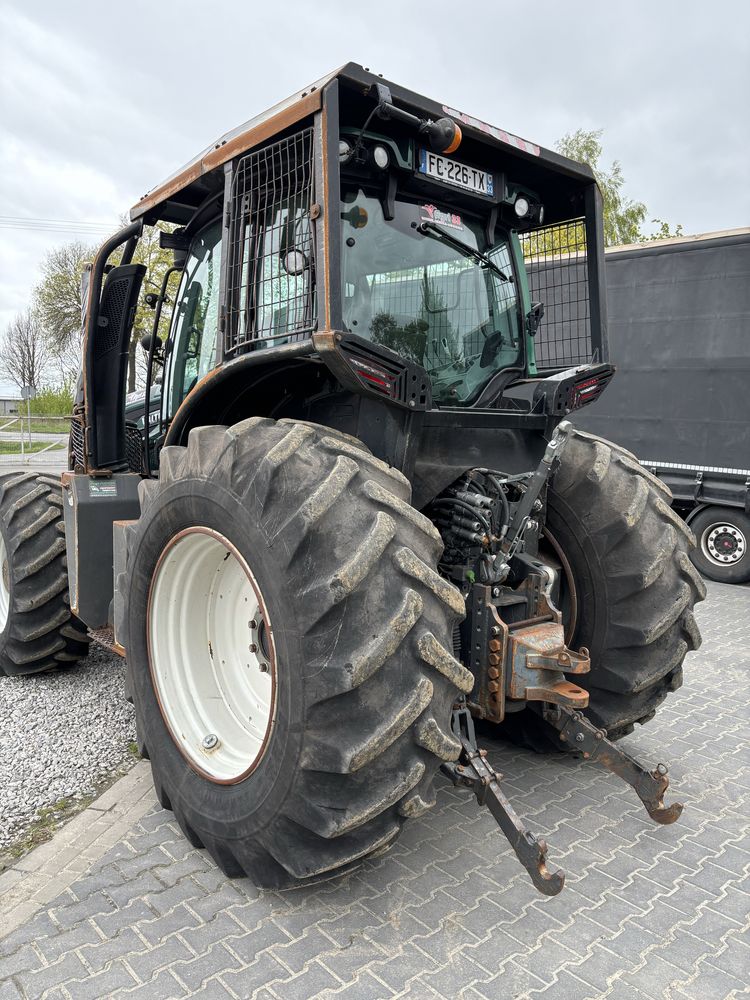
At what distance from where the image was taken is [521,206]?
3615mm

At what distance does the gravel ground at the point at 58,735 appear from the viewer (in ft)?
11.8

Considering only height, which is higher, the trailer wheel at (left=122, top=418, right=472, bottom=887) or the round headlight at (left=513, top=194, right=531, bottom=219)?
the round headlight at (left=513, top=194, right=531, bottom=219)

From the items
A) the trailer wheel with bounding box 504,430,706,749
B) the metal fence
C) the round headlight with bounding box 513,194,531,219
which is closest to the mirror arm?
the round headlight with bounding box 513,194,531,219

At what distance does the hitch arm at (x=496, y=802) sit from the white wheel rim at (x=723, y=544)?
6.91m

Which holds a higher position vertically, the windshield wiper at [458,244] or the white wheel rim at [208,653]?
the windshield wiper at [458,244]

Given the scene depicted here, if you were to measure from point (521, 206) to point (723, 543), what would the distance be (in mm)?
6525

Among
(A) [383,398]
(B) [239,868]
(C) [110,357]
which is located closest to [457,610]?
(A) [383,398]

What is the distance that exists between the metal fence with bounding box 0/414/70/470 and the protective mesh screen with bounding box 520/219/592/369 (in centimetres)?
1384

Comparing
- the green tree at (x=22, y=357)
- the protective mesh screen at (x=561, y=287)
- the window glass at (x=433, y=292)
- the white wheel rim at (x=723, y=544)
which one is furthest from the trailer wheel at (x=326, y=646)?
the green tree at (x=22, y=357)

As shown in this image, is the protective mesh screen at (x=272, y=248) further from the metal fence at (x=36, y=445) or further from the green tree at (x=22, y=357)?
the green tree at (x=22, y=357)

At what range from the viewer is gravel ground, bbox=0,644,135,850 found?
361 cm

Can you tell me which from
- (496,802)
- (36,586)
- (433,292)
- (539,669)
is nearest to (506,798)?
(496,802)

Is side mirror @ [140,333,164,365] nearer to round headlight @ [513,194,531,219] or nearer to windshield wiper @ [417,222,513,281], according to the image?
windshield wiper @ [417,222,513,281]

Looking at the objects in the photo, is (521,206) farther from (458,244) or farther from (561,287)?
(561,287)
